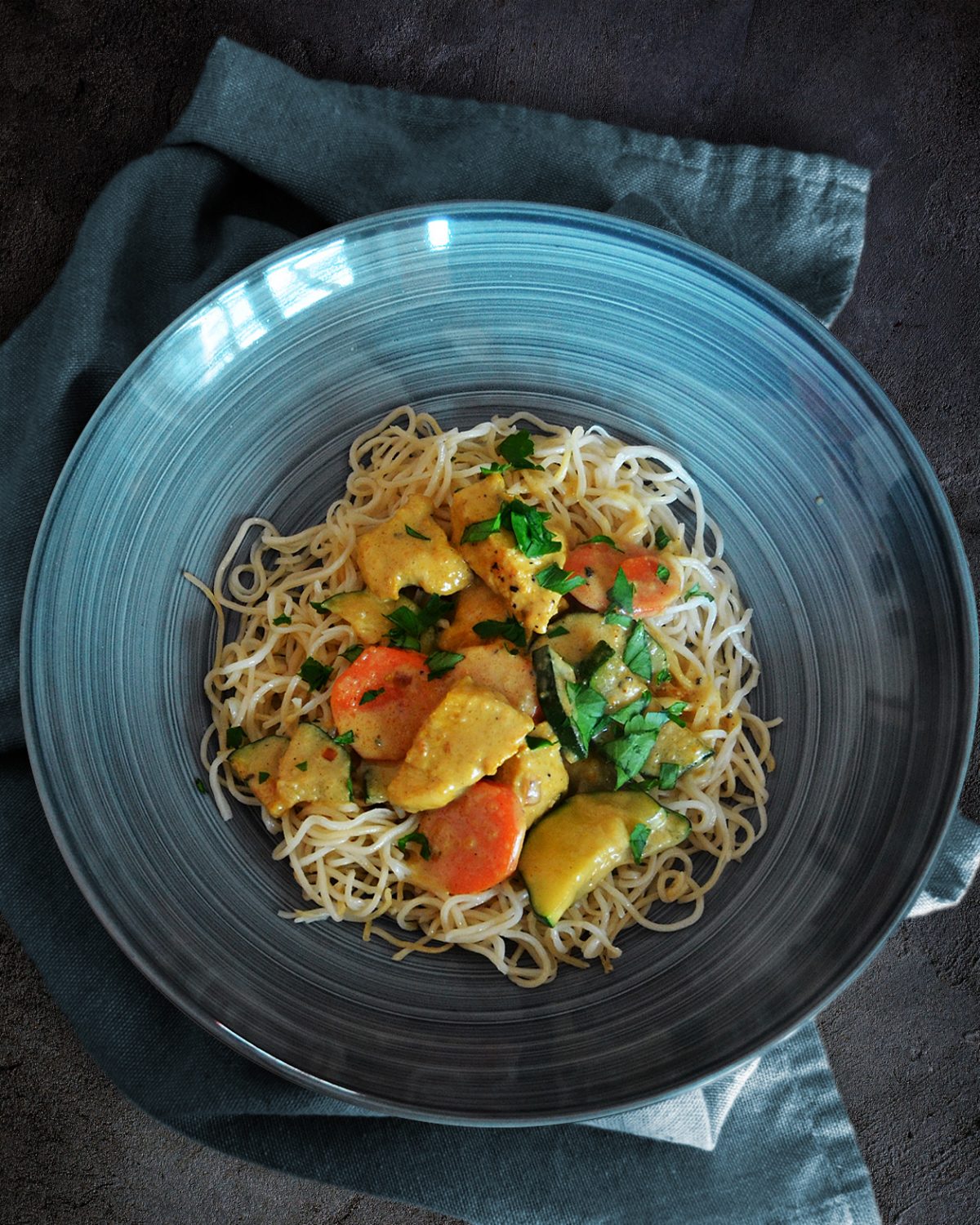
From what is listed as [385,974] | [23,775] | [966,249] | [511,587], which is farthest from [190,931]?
[966,249]

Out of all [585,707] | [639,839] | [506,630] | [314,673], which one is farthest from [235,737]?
[639,839]

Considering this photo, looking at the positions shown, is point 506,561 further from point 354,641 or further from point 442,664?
point 354,641

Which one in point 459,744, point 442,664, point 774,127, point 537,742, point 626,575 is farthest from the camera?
point 774,127

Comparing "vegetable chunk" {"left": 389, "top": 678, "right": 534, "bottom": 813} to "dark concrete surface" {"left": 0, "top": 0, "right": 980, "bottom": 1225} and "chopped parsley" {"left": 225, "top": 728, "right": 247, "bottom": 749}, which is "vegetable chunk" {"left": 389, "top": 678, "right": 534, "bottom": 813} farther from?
"dark concrete surface" {"left": 0, "top": 0, "right": 980, "bottom": 1225}

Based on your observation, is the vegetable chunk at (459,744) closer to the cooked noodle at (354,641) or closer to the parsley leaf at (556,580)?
the cooked noodle at (354,641)

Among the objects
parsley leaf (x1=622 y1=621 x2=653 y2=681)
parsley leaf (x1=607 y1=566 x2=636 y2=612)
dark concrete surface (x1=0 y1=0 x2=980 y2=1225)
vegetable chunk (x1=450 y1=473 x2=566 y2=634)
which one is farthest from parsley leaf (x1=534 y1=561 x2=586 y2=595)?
dark concrete surface (x1=0 y1=0 x2=980 y2=1225)
